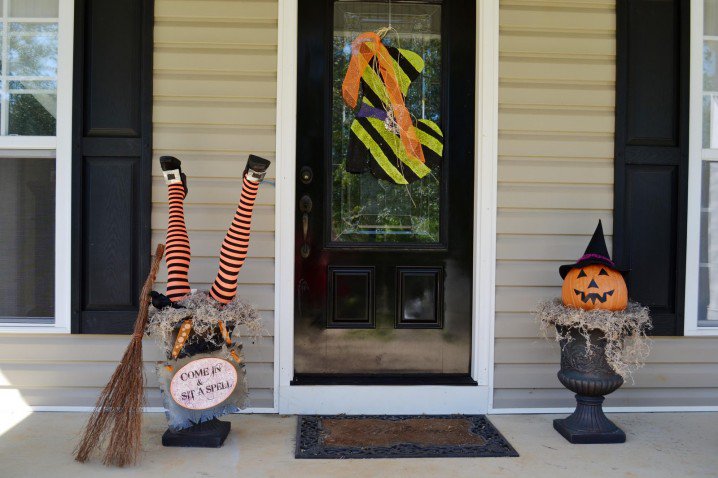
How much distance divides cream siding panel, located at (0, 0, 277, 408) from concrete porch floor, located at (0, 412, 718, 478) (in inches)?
8.8

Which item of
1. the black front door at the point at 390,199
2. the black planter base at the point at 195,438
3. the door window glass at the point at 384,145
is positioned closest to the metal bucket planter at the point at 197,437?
the black planter base at the point at 195,438

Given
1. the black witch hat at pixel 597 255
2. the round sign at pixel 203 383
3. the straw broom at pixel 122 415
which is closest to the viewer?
the straw broom at pixel 122 415

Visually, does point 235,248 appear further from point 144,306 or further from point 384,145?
point 384,145

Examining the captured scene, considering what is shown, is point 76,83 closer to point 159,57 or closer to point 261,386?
point 159,57

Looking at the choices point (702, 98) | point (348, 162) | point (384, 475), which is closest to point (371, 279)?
point (348, 162)

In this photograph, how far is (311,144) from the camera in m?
3.19

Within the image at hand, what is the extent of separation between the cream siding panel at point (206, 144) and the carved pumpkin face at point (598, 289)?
1.41m

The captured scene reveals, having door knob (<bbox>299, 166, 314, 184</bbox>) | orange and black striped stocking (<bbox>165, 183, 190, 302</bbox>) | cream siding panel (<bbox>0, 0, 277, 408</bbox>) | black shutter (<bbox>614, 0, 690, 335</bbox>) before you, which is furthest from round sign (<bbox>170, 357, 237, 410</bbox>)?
black shutter (<bbox>614, 0, 690, 335</bbox>)

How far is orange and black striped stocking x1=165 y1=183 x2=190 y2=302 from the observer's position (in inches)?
106

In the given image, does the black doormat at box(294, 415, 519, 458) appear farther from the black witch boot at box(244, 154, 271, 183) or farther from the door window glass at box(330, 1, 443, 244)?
the black witch boot at box(244, 154, 271, 183)

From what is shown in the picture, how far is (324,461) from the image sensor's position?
2.60 meters

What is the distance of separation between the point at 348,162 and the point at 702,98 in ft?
5.96

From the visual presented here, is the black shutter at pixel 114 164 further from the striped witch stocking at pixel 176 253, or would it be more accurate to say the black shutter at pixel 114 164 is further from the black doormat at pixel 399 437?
the black doormat at pixel 399 437

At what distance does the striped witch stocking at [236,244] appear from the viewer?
8.76 ft
